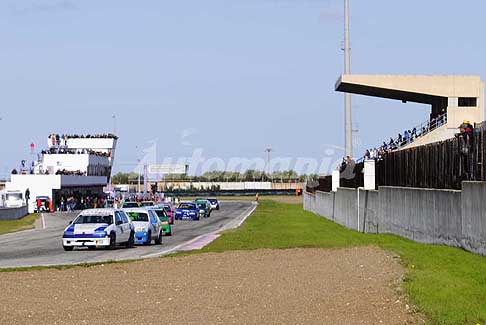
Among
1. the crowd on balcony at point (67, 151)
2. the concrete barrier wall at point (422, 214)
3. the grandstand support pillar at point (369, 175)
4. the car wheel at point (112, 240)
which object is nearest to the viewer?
the concrete barrier wall at point (422, 214)

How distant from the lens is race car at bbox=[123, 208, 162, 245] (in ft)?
119

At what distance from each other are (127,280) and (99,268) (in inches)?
129

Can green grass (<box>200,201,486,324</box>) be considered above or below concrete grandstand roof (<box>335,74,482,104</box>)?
below

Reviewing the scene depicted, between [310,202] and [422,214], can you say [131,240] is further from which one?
[310,202]

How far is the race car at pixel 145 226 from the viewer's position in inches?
1429

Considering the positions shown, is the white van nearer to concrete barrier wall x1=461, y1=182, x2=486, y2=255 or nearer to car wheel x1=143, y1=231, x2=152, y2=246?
car wheel x1=143, y1=231, x2=152, y2=246

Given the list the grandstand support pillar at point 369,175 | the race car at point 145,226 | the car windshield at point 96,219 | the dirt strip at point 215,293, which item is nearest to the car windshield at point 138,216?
the race car at point 145,226

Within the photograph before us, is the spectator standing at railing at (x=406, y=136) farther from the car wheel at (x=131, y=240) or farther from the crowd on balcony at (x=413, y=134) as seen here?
the car wheel at (x=131, y=240)

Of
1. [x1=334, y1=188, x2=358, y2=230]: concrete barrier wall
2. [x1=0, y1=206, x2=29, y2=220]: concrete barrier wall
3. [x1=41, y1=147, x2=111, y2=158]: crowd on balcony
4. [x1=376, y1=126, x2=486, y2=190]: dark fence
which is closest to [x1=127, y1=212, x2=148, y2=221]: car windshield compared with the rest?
[x1=376, y1=126, x2=486, y2=190]: dark fence

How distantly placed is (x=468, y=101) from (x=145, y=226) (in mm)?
30079

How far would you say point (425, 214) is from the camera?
30781mm

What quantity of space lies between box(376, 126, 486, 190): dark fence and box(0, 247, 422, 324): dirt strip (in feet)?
13.6

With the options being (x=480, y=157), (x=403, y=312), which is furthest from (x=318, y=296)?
(x=480, y=157)

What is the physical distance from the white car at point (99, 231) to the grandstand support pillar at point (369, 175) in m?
14.7
